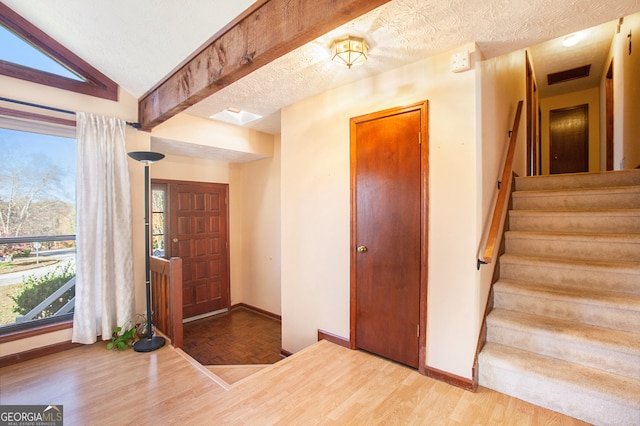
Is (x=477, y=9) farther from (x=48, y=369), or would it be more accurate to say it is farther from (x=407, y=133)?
(x=48, y=369)

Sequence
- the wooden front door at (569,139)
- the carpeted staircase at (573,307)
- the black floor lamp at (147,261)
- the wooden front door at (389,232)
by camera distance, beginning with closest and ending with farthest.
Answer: the carpeted staircase at (573,307) < the wooden front door at (389,232) < the black floor lamp at (147,261) < the wooden front door at (569,139)

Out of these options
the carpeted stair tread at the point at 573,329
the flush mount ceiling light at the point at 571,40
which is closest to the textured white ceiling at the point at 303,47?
the carpeted stair tread at the point at 573,329

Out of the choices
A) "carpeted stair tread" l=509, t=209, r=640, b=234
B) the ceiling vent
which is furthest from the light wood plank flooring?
the ceiling vent

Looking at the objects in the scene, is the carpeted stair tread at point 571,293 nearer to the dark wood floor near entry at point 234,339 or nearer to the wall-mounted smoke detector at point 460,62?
the wall-mounted smoke detector at point 460,62

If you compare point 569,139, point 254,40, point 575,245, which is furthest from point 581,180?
point 254,40

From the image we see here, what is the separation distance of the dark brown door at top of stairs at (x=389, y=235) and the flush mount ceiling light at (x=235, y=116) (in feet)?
5.83

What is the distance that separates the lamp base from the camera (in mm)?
2609

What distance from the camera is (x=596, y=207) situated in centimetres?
261

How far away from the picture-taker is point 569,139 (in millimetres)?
5332

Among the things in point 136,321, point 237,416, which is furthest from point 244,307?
point 237,416

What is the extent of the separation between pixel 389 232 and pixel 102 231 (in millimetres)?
2635

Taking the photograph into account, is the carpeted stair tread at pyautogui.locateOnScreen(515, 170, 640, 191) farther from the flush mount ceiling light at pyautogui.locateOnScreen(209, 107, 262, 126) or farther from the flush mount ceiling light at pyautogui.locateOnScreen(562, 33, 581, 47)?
the flush mount ceiling light at pyautogui.locateOnScreen(209, 107, 262, 126)

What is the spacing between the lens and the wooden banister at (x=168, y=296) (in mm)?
2740

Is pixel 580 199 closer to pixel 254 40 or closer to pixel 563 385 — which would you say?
pixel 563 385
